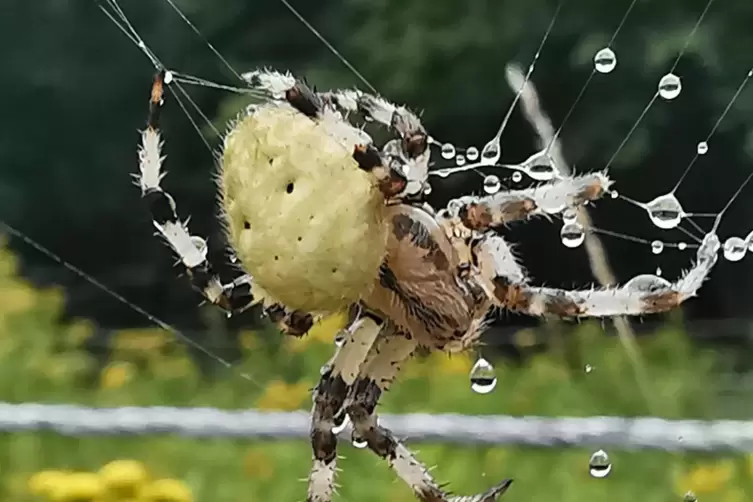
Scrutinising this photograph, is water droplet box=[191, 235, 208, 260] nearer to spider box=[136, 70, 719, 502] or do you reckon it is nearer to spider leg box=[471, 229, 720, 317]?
spider box=[136, 70, 719, 502]

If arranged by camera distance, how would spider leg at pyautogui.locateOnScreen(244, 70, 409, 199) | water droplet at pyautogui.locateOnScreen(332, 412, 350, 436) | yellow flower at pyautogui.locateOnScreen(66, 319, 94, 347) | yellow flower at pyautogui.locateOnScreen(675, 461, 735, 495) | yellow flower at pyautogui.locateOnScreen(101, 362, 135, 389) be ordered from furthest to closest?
1. yellow flower at pyautogui.locateOnScreen(66, 319, 94, 347)
2. yellow flower at pyautogui.locateOnScreen(101, 362, 135, 389)
3. yellow flower at pyautogui.locateOnScreen(675, 461, 735, 495)
4. water droplet at pyautogui.locateOnScreen(332, 412, 350, 436)
5. spider leg at pyautogui.locateOnScreen(244, 70, 409, 199)

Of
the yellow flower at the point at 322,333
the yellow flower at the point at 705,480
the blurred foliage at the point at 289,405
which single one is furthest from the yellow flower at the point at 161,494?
the yellow flower at the point at 705,480

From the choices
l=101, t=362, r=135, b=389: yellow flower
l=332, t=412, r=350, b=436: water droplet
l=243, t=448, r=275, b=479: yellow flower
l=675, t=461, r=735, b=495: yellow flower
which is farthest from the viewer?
l=101, t=362, r=135, b=389: yellow flower

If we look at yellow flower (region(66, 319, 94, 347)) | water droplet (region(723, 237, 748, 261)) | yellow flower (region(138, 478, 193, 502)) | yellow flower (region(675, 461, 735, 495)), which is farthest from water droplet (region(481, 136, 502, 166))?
yellow flower (region(66, 319, 94, 347))

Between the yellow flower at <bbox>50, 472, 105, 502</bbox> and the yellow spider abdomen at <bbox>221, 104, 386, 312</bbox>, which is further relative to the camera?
the yellow flower at <bbox>50, 472, 105, 502</bbox>

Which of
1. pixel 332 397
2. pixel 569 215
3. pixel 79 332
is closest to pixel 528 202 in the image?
pixel 569 215

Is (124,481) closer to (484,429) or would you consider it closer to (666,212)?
(484,429)

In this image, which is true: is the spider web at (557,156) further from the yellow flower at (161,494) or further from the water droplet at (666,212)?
the yellow flower at (161,494)
